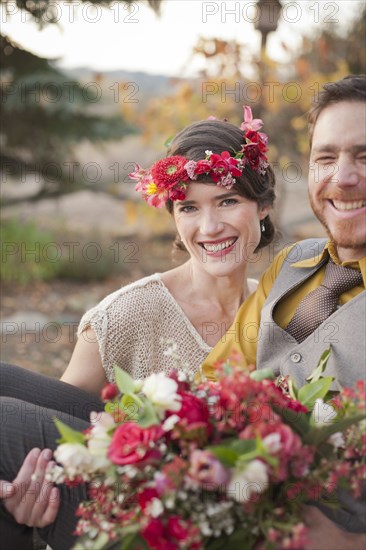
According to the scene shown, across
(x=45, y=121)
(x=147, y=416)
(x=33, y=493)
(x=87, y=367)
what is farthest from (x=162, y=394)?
(x=45, y=121)

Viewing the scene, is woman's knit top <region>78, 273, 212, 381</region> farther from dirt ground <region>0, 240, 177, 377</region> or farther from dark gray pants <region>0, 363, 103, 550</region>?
dirt ground <region>0, 240, 177, 377</region>

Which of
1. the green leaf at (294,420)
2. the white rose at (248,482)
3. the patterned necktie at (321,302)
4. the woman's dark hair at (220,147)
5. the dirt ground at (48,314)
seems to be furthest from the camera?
the dirt ground at (48,314)

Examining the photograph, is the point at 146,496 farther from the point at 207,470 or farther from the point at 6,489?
the point at 6,489

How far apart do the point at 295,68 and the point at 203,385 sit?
7.84 meters

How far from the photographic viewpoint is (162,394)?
176 centimetres

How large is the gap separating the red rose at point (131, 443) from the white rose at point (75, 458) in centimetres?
8

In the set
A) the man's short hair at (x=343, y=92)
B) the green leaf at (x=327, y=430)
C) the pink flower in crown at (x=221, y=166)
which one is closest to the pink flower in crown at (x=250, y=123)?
the pink flower in crown at (x=221, y=166)

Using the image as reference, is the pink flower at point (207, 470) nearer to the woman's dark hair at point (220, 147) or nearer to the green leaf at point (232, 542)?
the green leaf at point (232, 542)

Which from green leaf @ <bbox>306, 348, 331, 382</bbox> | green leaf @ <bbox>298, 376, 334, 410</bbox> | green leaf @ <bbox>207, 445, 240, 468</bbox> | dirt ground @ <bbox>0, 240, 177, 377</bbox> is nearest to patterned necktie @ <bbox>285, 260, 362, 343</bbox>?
green leaf @ <bbox>306, 348, 331, 382</bbox>

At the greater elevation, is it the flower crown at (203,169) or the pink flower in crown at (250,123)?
the pink flower in crown at (250,123)

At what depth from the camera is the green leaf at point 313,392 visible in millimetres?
1962

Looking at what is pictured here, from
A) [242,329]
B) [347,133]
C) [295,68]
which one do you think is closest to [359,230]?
[347,133]

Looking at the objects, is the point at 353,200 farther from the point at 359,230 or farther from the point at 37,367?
the point at 37,367

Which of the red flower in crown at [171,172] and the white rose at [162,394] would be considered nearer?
the white rose at [162,394]
